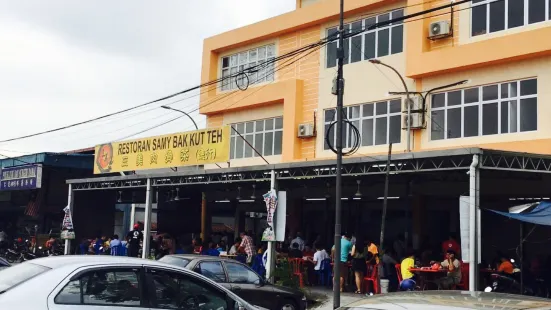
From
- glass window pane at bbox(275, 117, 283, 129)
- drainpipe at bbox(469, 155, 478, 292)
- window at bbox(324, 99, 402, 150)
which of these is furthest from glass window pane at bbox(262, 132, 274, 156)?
drainpipe at bbox(469, 155, 478, 292)

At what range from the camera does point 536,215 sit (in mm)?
15406

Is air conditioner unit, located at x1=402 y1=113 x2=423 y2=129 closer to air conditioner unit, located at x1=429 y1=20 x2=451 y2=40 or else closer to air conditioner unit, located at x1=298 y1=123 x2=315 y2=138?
air conditioner unit, located at x1=429 y1=20 x2=451 y2=40

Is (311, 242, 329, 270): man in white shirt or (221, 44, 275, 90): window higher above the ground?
(221, 44, 275, 90): window

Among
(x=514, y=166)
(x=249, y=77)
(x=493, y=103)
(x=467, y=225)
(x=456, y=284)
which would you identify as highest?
(x=249, y=77)

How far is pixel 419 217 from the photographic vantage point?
24.3 metres

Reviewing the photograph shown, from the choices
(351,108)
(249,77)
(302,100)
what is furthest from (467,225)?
(249,77)

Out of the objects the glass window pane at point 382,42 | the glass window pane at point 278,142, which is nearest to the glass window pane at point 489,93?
the glass window pane at point 382,42

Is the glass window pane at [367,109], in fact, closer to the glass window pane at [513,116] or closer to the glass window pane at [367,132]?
the glass window pane at [367,132]

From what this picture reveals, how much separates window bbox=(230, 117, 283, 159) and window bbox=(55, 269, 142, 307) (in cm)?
2073

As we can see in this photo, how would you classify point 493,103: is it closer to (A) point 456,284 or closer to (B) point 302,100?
(A) point 456,284

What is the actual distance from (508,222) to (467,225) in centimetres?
1064

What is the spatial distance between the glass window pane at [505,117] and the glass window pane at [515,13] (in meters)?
2.31

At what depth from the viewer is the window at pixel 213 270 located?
13.0 metres

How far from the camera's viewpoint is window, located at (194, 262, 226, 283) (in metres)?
13.0
